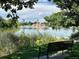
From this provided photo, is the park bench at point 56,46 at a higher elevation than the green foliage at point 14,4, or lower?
lower

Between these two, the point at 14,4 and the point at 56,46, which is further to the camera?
the point at 56,46

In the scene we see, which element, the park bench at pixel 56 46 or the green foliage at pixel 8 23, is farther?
the park bench at pixel 56 46

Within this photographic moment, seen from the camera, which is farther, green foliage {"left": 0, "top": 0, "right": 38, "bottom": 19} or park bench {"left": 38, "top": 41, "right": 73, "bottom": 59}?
park bench {"left": 38, "top": 41, "right": 73, "bottom": 59}

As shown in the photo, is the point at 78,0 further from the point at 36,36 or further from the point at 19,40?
the point at 36,36

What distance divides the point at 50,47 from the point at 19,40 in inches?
388

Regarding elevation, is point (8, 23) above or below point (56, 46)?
above

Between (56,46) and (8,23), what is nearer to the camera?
(8,23)

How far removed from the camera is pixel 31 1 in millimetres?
14312

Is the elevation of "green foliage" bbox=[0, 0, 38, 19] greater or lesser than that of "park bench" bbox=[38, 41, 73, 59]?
greater

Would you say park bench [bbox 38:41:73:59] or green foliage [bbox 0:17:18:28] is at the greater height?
green foliage [bbox 0:17:18:28]

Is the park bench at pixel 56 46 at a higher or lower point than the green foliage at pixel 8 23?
lower

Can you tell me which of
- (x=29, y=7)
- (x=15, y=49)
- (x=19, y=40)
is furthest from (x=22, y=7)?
(x=19, y=40)

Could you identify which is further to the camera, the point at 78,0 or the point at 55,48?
the point at 78,0

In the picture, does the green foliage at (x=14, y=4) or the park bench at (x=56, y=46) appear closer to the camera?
the green foliage at (x=14, y=4)
